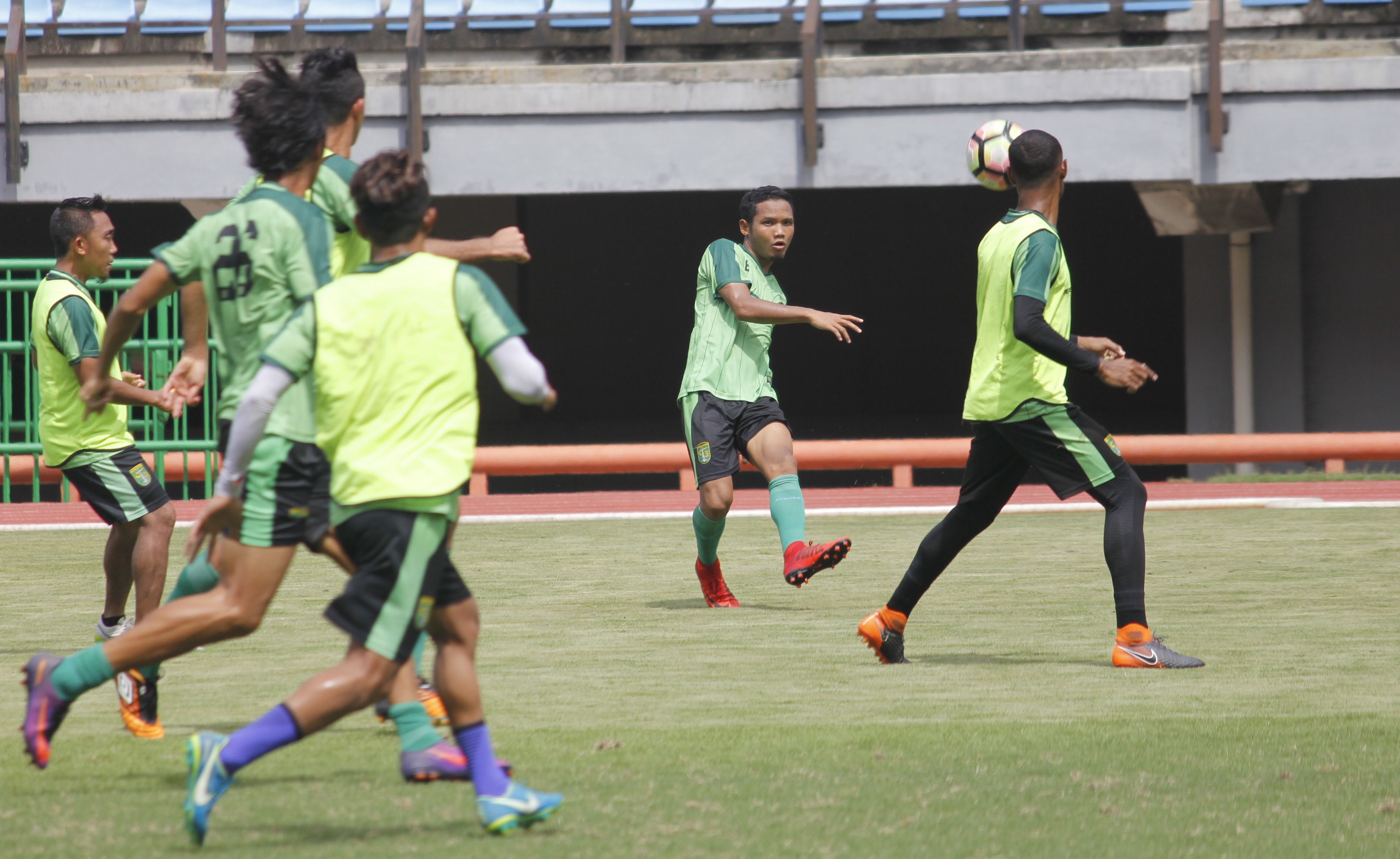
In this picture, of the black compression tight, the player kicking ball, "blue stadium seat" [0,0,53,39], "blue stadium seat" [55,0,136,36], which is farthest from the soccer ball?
"blue stadium seat" [0,0,53,39]

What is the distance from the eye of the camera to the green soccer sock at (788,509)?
711 cm

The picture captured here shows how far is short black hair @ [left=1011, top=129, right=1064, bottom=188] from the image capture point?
5.81 meters

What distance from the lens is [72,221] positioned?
620 centimetres

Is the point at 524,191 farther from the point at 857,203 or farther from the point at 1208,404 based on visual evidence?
the point at 857,203

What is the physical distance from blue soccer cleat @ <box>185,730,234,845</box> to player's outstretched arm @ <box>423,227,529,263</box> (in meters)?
1.46

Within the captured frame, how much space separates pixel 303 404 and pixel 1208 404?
14985 mm

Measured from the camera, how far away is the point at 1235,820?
3643 mm

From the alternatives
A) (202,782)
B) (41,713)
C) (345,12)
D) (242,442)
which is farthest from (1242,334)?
(202,782)

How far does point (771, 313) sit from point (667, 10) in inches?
377

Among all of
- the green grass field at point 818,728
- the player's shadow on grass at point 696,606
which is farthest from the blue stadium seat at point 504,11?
the player's shadow on grass at point 696,606

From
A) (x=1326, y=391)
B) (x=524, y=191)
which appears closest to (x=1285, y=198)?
(x=1326, y=391)

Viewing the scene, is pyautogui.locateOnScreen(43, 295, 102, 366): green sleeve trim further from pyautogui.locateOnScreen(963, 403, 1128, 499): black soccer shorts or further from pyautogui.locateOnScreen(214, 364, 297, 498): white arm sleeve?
pyautogui.locateOnScreen(963, 403, 1128, 499): black soccer shorts

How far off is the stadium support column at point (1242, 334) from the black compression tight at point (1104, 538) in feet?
38.7

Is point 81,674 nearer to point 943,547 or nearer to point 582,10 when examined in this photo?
point 943,547
